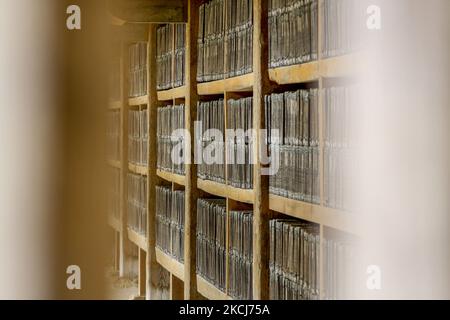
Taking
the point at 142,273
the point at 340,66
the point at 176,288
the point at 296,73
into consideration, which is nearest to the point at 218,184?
the point at 296,73

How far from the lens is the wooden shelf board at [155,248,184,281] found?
150 inches

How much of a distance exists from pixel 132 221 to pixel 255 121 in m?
2.00

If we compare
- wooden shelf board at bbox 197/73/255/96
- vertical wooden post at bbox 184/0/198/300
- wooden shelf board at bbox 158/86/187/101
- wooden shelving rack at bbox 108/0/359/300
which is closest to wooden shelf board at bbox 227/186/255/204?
wooden shelving rack at bbox 108/0/359/300

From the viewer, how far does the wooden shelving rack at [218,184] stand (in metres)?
2.19

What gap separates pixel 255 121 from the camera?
2646 mm

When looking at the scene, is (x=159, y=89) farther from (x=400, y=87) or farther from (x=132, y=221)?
(x=400, y=87)

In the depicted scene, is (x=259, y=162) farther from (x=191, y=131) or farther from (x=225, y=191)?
(x=191, y=131)

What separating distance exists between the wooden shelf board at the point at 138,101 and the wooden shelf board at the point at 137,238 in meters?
0.74

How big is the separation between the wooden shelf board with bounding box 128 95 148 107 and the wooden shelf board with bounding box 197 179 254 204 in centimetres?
100

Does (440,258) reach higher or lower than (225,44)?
lower

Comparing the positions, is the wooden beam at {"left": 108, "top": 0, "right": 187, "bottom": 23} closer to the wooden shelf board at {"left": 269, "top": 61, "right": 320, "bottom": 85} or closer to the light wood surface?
the wooden shelf board at {"left": 269, "top": 61, "right": 320, "bottom": 85}

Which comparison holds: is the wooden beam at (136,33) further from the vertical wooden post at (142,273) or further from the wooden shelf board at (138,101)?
the vertical wooden post at (142,273)
